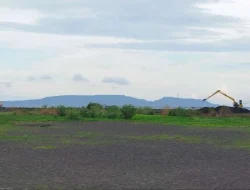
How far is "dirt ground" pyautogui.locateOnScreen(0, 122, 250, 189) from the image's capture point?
1261 centimetres

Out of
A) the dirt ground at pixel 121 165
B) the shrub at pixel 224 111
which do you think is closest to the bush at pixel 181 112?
the shrub at pixel 224 111

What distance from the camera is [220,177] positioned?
1370 cm

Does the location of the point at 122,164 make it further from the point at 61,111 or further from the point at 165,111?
the point at 165,111

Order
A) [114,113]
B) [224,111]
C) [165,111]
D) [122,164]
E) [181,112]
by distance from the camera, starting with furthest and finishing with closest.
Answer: [224,111] < [165,111] < [181,112] < [114,113] < [122,164]

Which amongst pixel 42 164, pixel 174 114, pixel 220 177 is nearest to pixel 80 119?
pixel 174 114

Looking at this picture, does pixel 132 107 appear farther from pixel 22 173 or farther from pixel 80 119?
pixel 22 173

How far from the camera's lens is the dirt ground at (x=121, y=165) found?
1261 centimetres

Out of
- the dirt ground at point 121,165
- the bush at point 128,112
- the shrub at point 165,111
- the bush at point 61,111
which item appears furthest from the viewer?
the shrub at point 165,111

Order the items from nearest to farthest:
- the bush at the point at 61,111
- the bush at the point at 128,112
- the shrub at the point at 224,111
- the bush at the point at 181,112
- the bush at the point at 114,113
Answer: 1. the bush at the point at 128,112
2. the bush at the point at 114,113
3. the bush at the point at 61,111
4. the bush at the point at 181,112
5. the shrub at the point at 224,111

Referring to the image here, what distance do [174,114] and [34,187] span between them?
152ft

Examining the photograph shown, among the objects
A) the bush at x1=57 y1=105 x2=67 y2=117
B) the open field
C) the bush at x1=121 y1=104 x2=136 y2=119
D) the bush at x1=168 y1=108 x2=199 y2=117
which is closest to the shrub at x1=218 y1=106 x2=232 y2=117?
the bush at x1=168 y1=108 x2=199 y2=117

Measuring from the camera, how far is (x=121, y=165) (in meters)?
16.1

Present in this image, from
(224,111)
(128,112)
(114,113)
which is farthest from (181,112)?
(224,111)

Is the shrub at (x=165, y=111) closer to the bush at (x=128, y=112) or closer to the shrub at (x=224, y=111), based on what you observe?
the shrub at (x=224, y=111)
